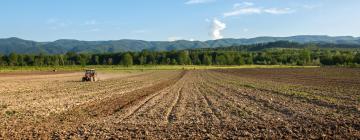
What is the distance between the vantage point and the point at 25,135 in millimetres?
14883

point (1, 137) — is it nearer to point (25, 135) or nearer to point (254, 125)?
point (25, 135)

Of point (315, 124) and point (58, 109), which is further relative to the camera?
point (58, 109)

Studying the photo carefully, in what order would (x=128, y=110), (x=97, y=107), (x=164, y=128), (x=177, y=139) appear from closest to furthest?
1. (x=177, y=139)
2. (x=164, y=128)
3. (x=128, y=110)
4. (x=97, y=107)

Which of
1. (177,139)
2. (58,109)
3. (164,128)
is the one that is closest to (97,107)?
(58,109)

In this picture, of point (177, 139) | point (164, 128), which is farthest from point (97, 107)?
point (177, 139)

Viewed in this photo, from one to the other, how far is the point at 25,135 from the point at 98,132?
2246 millimetres

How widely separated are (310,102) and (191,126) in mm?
10510

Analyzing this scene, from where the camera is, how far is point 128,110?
72.3ft

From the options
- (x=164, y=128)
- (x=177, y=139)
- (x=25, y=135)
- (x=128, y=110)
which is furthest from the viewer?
(x=128, y=110)

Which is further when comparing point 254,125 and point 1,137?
point 254,125

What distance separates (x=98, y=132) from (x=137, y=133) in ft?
4.20

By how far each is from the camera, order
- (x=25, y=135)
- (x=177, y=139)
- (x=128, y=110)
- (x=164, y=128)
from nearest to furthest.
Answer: (x=177, y=139) < (x=25, y=135) < (x=164, y=128) < (x=128, y=110)

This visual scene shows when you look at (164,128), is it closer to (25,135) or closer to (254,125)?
(254,125)

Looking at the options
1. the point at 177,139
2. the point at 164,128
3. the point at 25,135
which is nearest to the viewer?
the point at 177,139
